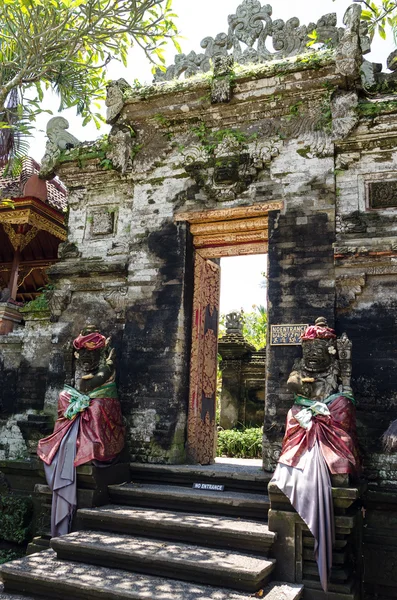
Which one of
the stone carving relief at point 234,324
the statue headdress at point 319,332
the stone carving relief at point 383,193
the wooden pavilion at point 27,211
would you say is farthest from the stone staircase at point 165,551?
the stone carving relief at point 234,324

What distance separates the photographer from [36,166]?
1130 centimetres

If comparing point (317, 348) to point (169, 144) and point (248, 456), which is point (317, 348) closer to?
point (169, 144)

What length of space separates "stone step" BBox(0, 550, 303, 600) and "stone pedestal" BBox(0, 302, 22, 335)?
4934 mm

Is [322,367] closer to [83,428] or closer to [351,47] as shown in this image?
[83,428]

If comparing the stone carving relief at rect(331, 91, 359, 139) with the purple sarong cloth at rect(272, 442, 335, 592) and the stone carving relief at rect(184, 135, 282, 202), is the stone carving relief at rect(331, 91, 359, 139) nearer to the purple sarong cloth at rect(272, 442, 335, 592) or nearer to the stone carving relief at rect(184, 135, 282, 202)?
the stone carving relief at rect(184, 135, 282, 202)

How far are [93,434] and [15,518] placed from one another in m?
2.02

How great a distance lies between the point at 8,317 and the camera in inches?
364

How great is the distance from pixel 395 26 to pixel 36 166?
307 inches

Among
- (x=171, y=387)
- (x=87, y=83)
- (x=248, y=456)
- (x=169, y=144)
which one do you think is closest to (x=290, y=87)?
(x=169, y=144)

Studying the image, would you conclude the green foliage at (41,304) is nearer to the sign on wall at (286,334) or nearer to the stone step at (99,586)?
the sign on wall at (286,334)

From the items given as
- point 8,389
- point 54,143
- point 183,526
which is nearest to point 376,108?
point 54,143

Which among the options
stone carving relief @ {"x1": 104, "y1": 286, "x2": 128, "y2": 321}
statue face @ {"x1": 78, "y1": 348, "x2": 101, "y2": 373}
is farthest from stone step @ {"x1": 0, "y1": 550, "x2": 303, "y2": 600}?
stone carving relief @ {"x1": 104, "y1": 286, "x2": 128, "y2": 321}

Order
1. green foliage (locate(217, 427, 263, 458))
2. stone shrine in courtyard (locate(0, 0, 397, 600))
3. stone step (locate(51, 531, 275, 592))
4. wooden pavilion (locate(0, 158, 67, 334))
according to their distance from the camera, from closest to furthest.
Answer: stone step (locate(51, 531, 275, 592))
stone shrine in courtyard (locate(0, 0, 397, 600))
wooden pavilion (locate(0, 158, 67, 334))
green foliage (locate(217, 427, 263, 458))

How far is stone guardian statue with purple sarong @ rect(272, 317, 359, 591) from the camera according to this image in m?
4.68
